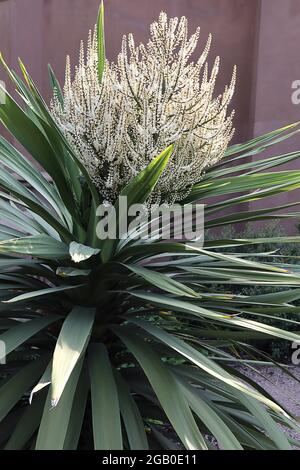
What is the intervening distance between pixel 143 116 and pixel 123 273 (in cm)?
59

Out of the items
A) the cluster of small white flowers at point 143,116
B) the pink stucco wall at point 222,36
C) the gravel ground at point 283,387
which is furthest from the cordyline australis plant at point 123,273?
the pink stucco wall at point 222,36

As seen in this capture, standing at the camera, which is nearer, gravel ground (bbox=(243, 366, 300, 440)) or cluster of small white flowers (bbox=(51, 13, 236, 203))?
cluster of small white flowers (bbox=(51, 13, 236, 203))

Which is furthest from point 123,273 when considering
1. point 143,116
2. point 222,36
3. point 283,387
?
point 222,36

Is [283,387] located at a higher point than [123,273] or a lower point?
lower

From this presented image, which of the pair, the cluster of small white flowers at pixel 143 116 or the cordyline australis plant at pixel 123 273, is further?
the cluster of small white flowers at pixel 143 116

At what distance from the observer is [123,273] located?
182cm

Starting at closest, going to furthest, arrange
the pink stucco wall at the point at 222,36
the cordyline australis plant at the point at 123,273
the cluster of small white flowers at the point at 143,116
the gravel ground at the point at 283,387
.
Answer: the cordyline australis plant at the point at 123,273 < the cluster of small white flowers at the point at 143,116 < the gravel ground at the point at 283,387 < the pink stucco wall at the point at 222,36

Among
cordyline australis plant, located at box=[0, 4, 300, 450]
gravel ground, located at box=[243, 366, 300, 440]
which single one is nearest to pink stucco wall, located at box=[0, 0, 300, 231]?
gravel ground, located at box=[243, 366, 300, 440]

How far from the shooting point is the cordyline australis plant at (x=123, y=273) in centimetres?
146

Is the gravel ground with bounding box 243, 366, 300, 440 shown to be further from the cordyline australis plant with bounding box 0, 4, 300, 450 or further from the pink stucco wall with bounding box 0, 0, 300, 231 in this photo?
the pink stucco wall with bounding box 0, 0, 300, 231

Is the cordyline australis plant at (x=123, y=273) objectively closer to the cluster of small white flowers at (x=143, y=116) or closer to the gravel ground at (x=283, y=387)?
the cluster of small white flowers at (x=143, y=116)

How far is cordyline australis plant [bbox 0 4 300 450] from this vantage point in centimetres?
146

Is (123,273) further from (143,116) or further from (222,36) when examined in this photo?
(222,36)

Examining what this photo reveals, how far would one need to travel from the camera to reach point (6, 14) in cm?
470
